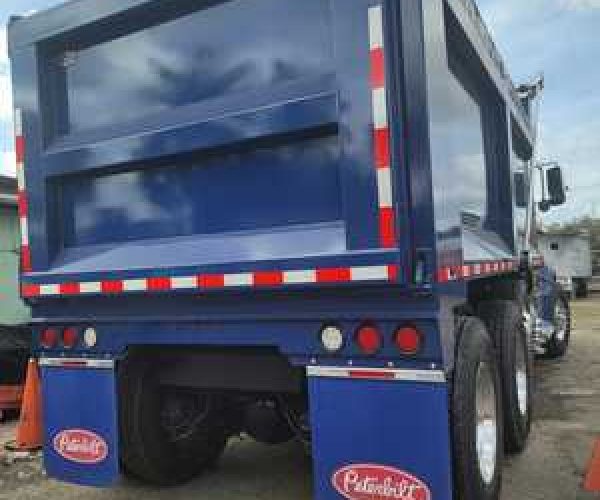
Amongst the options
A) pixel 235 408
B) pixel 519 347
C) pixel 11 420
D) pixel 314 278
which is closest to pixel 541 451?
pixel 519 347

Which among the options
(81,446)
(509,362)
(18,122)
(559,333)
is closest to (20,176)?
(18,122)

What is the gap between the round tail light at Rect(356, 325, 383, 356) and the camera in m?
3.07

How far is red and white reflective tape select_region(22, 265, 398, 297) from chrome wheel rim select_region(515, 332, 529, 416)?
2594 mm

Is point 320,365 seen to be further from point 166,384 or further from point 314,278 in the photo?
point 166,384

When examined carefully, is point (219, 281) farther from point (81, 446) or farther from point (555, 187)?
point (555, 187)

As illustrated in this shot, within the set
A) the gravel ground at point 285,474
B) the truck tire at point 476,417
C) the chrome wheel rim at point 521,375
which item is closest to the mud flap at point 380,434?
the truck tire at point 476,417

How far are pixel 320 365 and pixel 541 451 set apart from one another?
2.72 metres

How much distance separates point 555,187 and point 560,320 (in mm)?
2885

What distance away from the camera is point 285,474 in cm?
483

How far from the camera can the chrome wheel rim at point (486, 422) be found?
3551 mm

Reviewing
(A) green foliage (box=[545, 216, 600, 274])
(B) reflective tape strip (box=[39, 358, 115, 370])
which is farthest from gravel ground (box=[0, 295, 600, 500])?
(A) green foliage (box=[545, 216, 600, 274])

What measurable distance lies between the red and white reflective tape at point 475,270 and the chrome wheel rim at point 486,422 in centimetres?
45

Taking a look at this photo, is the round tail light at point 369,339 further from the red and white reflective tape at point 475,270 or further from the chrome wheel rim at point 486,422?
the chrome wheel rim at point 486,422

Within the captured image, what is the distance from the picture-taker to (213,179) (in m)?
3.63
